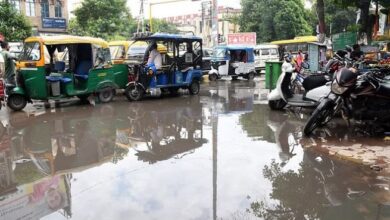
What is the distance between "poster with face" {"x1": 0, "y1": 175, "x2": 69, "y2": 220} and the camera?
4270 millimetres

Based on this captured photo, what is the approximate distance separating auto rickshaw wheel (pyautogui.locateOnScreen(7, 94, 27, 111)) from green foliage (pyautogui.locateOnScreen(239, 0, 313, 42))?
1201 inches

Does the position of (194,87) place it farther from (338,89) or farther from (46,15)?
(46,15)

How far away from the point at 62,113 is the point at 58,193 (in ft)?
20.4

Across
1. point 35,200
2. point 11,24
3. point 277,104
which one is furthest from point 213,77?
point 35,200

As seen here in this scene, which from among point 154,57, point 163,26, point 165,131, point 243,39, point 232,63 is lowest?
point 165,131

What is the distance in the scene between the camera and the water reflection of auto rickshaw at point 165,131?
22.2 ft

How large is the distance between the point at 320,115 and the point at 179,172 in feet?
9.62

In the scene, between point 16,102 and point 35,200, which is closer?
point 35,200

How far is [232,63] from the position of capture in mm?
20578

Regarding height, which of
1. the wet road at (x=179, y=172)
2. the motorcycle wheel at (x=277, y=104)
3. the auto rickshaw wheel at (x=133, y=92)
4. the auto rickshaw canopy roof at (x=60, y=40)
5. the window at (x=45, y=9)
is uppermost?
the window at (x=45, y=9)

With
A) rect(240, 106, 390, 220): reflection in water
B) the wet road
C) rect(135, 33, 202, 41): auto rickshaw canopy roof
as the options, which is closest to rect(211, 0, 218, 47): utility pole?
rect(135, 33, 202, 41): auto rickshaw canopy roof

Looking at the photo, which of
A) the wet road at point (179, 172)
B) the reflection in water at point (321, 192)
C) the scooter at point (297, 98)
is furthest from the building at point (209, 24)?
the reflection in water at point (321, 192)

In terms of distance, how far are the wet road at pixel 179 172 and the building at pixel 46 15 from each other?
1236 inches

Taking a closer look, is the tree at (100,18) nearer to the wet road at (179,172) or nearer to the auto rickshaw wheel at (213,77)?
the auto rickshaw wheel at (213,77)
